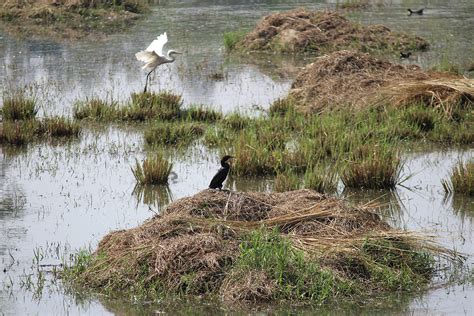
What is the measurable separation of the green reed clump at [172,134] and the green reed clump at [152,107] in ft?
3.04

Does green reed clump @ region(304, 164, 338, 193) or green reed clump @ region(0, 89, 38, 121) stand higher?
green reed clump @ region(304, 164, 338, 193)

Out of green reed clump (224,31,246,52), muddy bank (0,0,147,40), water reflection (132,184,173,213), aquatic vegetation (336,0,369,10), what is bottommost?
muddy bank (0,0,147,40)

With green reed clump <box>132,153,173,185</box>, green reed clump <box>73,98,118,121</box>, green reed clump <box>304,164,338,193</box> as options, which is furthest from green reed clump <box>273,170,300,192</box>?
green reed clump <box>73,98,118,121</box>

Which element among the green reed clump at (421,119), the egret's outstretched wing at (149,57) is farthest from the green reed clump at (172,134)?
the egret's outstretched wing at (149,57)

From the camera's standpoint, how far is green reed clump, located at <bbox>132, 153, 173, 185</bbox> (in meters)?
10.6

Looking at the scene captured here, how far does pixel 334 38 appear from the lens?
20.8m

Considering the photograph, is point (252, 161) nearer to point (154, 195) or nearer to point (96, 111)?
point (154, 195)

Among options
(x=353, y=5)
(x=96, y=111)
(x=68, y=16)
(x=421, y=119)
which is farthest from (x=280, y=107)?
(x=353, y=5)

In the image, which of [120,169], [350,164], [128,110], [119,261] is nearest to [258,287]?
[119,261]

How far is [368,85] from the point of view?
14.2m

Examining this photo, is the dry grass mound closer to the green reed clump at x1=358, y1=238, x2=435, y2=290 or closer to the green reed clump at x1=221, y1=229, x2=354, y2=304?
the green reed clump at x1=358, y1=238, x2=435, y2=290

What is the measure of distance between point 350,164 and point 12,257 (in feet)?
12.6

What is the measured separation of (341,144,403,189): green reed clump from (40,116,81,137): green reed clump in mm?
4261

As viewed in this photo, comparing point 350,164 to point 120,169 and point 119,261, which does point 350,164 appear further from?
point 119,261
